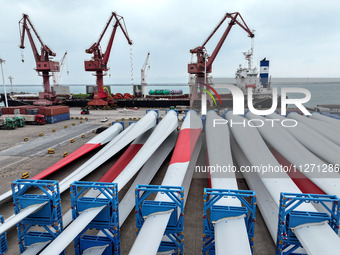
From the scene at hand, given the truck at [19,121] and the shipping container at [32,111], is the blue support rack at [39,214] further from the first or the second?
the shipping container at [32,111]

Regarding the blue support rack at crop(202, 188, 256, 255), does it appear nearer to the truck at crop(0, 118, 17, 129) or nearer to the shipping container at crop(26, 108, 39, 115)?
the truck at crop(0, 118, 17, 129)

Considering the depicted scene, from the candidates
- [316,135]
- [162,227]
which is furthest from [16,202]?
[316,135]

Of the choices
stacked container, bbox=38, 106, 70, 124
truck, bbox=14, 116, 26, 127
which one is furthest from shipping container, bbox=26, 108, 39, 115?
truck, bbox=14, 116, 26, 127

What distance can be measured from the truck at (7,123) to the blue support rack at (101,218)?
39.1 meters

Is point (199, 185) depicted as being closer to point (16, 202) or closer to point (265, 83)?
point (16, 202)

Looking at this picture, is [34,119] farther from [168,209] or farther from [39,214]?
[168,209]

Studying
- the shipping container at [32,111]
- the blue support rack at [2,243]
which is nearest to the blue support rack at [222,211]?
the blue support rack at [2,243]

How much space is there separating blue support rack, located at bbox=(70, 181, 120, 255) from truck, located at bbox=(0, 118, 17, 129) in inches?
1541

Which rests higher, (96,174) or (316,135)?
(316,135)

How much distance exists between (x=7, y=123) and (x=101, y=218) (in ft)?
132

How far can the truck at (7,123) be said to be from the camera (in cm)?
4082

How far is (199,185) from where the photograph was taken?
1762 centimetres

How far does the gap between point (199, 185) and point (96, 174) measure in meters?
9.08

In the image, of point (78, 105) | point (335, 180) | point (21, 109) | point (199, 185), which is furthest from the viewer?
point (78, 105)
